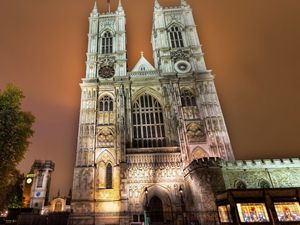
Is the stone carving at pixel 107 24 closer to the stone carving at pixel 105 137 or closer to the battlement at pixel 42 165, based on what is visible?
the stone carving at pixel 105 137

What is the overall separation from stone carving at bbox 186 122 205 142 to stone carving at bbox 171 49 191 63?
10956 mm

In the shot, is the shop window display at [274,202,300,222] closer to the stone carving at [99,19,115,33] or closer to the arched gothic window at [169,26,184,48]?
the arched gothic window at [169,26,184,48]

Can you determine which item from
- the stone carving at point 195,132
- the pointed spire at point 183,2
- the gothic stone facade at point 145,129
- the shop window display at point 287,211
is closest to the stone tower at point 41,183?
the gothic stone facade at point 145,129

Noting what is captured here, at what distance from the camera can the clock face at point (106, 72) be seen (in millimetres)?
30125

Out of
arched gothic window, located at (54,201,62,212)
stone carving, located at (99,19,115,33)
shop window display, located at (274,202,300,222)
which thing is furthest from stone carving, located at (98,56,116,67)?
shop window display, located at (274,202,300,222)

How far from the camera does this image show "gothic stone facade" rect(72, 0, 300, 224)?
21.0 metres

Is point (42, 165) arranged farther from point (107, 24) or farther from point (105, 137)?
point (107, 24)

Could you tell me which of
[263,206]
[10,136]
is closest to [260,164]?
[263,206]

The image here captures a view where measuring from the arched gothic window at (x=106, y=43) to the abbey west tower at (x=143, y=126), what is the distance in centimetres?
16

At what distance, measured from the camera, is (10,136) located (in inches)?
566

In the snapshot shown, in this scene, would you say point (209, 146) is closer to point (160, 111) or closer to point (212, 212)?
point (160, 111)

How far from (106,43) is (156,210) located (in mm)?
26530

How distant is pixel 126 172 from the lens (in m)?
21.9

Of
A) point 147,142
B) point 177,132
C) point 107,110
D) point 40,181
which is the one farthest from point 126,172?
point 40,181
